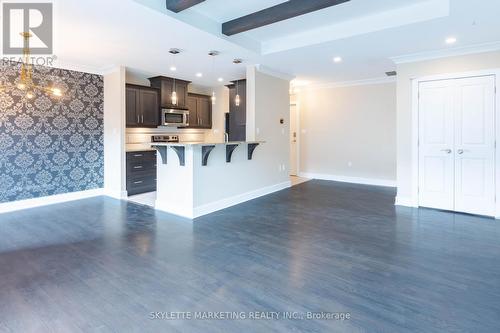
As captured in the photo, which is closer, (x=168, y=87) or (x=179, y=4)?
(x=179, y=4)

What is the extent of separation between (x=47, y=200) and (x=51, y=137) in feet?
3.69

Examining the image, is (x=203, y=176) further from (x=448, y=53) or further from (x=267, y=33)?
(x=448, y=53)

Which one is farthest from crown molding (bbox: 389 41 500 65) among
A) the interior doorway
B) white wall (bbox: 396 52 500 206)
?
the interior doorway

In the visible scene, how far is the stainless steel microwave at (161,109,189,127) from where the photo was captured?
6.88 meters

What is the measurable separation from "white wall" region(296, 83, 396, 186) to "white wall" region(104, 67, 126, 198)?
464 cm

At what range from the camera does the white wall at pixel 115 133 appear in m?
5.76

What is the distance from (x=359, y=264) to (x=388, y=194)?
372cm

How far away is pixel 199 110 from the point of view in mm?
8023

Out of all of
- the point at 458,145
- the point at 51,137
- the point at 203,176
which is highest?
the point at 51,137

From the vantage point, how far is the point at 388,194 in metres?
6.12

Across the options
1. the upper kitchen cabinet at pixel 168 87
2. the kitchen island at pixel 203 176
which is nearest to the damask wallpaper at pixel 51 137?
the upper kitchen cabinet at pixel 168 87

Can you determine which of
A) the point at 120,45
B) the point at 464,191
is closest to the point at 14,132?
the point at 120,45

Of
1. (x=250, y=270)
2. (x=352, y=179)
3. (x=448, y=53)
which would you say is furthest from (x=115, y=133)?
(x=448, y=53)

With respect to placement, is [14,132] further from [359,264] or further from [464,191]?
[464,191]
